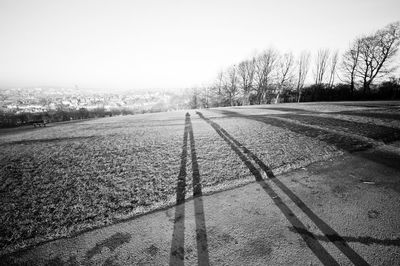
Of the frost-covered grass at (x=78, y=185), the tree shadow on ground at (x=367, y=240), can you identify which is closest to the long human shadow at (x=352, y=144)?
the tree shadow on ground at (x=367, y=240)

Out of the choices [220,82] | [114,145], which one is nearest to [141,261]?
[114,145]

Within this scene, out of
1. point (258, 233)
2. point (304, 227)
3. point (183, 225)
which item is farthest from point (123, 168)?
point (304, 227)

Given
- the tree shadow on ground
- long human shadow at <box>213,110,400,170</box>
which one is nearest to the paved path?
Result: the tree shadow on ground

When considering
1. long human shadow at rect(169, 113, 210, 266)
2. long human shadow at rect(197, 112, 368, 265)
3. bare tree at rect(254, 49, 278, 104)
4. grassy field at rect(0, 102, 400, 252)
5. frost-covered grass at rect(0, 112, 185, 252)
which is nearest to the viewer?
long human shadow at rect(197, 112, 368, 265)

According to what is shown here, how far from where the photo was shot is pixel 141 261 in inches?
108

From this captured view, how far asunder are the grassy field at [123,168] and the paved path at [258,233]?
1.49ft

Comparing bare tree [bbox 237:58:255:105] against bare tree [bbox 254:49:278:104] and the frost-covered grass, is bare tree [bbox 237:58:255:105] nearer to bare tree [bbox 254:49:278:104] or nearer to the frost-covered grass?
bare tree [bbox 254:49:278:104]

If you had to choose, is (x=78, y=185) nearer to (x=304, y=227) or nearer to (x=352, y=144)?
(x=304, y=227)

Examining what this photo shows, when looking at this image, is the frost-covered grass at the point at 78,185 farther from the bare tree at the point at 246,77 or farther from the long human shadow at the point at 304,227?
the bare tree at the point at 246,77

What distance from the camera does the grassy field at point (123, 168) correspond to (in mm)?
3831

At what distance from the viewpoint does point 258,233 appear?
3172mm

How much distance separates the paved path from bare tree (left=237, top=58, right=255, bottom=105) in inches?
1651

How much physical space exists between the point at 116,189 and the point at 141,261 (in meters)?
2.52

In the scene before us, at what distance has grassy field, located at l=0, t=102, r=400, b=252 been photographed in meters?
3.83
